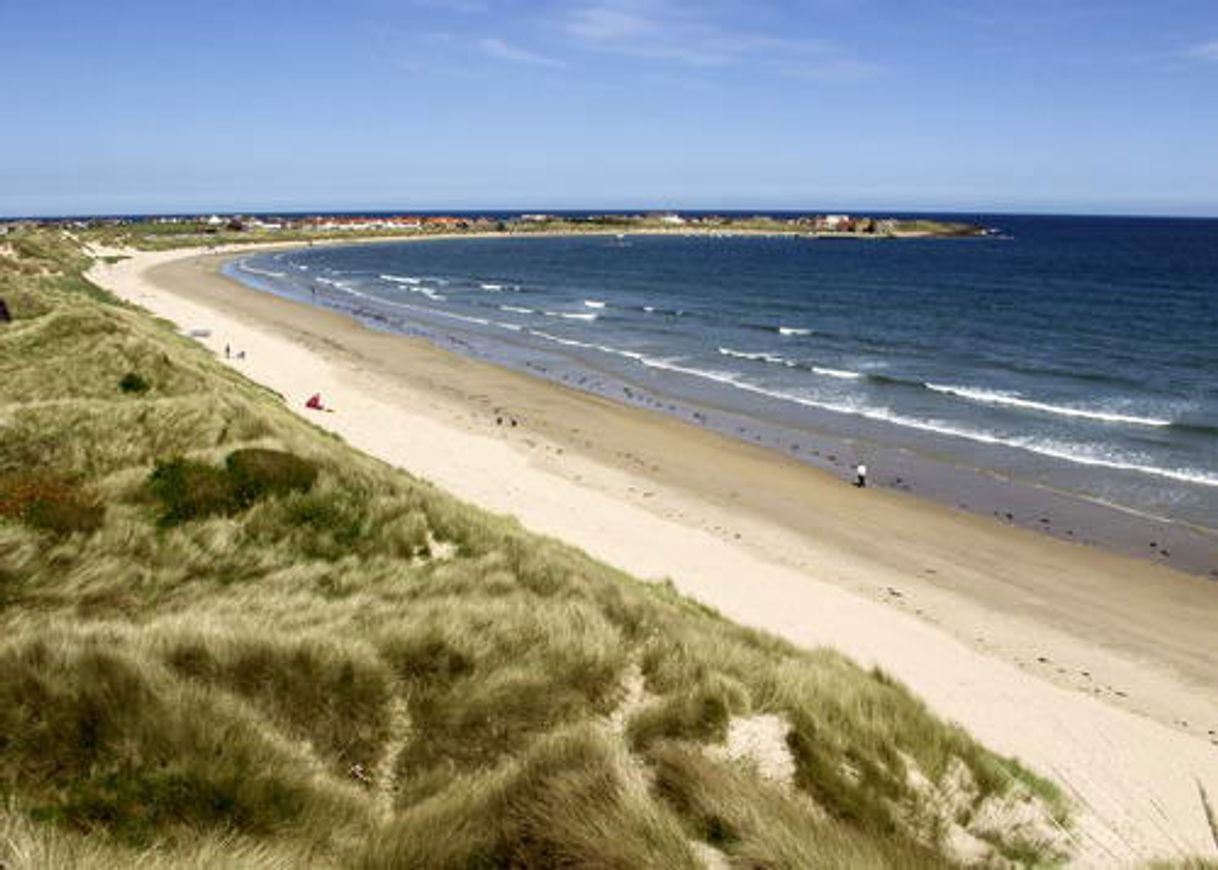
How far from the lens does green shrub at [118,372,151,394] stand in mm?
24250

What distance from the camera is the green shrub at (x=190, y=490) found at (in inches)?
529

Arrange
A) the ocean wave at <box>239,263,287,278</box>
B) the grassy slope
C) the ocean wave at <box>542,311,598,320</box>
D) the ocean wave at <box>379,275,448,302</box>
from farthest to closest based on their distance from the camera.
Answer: the ocean wave at <box>239,263,287,278</box> < the ocean wave at <box>379,275,448,302</box> < the ocean wave at <box>542,311,598,320</box> < the grassy slope

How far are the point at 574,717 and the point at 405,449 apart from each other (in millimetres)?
19460

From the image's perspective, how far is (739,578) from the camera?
1803cm

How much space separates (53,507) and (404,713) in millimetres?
7601

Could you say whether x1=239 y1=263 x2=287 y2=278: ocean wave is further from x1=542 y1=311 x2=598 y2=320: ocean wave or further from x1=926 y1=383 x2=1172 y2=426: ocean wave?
x1=926 y1=383 x2=1172 y2=426: ocean wave

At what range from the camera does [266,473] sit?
1430 cm

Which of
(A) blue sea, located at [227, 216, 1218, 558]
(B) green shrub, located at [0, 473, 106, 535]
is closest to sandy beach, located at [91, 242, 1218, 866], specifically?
(A) blue sea, located at [227, 216, 1218, 558]

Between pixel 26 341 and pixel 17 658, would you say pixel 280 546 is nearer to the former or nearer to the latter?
pixel 17 658

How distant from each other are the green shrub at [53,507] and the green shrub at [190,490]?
0.84 metres

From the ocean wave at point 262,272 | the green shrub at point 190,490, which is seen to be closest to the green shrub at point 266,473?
the green shrub at point 190,490

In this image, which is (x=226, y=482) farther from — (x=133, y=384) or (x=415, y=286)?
(x=415, y=286)

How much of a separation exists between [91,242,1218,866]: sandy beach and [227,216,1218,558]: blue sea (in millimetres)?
3793

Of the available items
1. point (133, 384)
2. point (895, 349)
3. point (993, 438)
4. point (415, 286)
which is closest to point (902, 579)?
point (993, 438)
